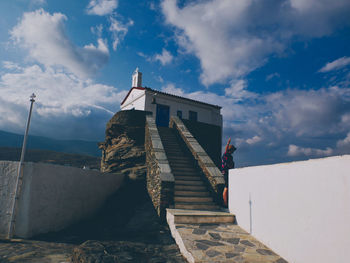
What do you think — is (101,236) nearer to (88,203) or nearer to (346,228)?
(88,203)

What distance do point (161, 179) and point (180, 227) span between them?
1784 mm

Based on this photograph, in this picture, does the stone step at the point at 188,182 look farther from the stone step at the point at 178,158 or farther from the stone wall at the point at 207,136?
the stone wall at the point at 207,136

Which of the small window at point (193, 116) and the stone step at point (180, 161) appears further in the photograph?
the small window at point (193, 116)

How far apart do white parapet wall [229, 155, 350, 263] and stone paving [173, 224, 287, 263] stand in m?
0.25

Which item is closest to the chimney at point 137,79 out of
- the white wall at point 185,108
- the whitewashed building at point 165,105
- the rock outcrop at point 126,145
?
the whitewashed building at point 165,105

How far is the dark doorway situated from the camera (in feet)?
58.1

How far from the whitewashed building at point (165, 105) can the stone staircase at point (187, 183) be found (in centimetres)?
685

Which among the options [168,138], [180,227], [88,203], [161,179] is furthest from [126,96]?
[180,227]

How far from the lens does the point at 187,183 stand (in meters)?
7.75

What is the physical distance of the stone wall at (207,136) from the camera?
1461 cm

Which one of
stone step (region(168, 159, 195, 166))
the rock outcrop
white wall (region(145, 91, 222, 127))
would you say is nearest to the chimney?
white wall (region(145, 91, 222, 127))

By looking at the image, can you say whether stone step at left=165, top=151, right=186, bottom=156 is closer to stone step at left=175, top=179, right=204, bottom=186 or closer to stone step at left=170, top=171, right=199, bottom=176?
stone step at left=170, top=171, right=199, bottom=176

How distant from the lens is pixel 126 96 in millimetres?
21094

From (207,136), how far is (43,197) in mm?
11252
